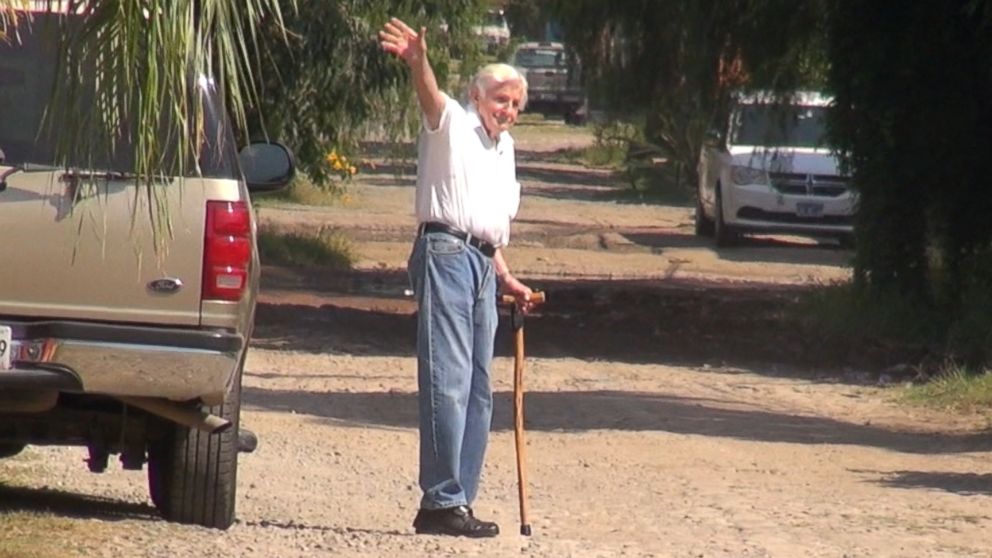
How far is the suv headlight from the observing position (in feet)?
77.5

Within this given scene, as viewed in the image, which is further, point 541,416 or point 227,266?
point 541,416

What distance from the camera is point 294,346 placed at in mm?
14781

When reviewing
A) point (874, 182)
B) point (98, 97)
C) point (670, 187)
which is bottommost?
point (670, 187)

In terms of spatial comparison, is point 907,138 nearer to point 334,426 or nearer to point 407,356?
point 407,356

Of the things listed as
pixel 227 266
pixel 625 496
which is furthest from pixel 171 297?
pixel 625 496

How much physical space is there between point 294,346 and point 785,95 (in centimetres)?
446

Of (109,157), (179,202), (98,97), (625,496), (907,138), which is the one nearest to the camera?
(98,97)

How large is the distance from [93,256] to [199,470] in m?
1.15

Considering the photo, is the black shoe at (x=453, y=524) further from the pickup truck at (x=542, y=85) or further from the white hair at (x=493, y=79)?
the pickup truck at (x=542, y=85)

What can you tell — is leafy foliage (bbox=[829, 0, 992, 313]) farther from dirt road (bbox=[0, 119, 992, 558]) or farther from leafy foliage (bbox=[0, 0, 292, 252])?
leafy foliage (bbox=[0, 0, 292, 252])

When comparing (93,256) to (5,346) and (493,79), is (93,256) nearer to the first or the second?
(5,346)

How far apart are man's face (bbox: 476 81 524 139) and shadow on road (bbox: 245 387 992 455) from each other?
3.88m

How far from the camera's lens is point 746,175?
2372 cm

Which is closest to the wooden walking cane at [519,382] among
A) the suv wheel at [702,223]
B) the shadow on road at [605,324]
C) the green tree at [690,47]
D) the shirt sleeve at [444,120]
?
the shirt sleeve at [444,120]
